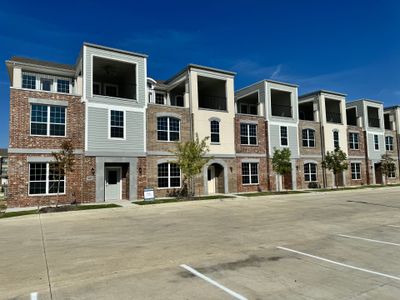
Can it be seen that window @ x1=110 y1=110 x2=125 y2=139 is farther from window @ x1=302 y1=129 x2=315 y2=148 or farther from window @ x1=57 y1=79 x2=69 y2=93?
window @ x1=302 y1=129 x2=315 y2=148

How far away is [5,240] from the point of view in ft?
32.2

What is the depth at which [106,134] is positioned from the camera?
70.6 ft

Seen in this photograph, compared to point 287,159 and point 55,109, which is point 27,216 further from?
point 287,159

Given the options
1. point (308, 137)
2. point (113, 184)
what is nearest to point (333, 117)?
point (308, 137)

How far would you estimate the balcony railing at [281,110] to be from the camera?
33209 mm

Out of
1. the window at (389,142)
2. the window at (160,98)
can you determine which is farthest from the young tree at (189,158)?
the window at (389,142)

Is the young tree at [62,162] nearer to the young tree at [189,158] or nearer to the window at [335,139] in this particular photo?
the young tree at [189,158]

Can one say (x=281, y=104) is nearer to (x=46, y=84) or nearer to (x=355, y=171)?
(x=355, y=171)

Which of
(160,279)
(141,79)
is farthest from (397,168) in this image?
(160,279)

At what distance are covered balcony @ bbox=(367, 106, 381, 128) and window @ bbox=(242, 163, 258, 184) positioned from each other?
2227 cm

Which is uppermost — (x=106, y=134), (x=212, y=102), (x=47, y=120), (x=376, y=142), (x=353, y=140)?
(x=212, y=102)

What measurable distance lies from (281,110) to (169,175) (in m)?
16.3

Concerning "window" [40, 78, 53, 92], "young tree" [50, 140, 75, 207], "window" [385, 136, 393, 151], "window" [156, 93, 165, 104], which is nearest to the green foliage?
"window" [156, 93, 165, 104]

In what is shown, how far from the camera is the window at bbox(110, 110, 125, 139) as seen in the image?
21.8 m
